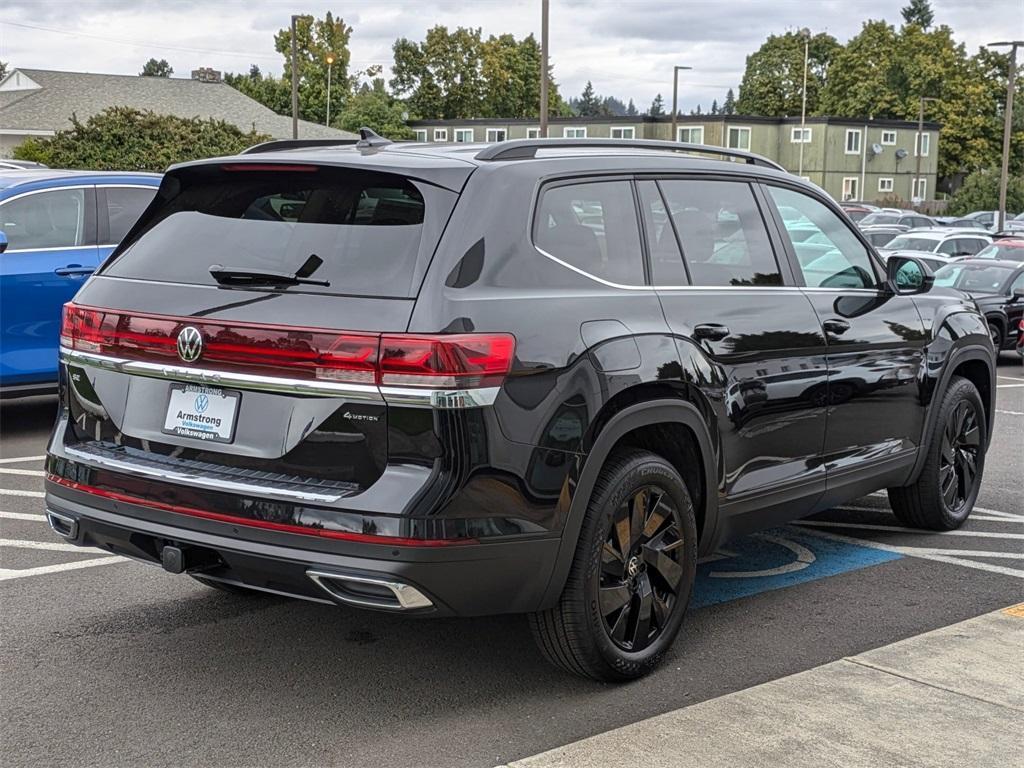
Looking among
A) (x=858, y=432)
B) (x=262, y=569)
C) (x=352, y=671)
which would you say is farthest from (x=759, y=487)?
(x=262, y=569)

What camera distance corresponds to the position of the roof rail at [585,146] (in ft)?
14.7

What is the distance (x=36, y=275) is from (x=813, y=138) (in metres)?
77.0

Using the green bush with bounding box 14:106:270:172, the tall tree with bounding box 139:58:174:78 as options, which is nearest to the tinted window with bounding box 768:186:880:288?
the green bush with bounding box 14:106:270:172

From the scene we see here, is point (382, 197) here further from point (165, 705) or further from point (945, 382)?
point (945, 382)

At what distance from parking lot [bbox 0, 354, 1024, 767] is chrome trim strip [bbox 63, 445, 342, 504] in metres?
0.78

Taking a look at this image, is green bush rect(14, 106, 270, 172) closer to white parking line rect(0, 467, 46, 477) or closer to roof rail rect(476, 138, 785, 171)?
white parking line rect(0, 467, 46, 477)

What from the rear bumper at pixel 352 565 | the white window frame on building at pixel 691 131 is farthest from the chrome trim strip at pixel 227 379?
the white window frame on building at pixel 691 131

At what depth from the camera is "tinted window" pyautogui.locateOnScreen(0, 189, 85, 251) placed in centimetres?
931

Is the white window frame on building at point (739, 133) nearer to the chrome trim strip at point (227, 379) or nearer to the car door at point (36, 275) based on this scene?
the car door at point (36, 275)

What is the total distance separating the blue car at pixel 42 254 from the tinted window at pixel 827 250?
199 inches

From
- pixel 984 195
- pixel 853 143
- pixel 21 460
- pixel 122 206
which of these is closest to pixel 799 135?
pixel 853 143

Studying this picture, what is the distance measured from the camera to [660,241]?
16.1ft

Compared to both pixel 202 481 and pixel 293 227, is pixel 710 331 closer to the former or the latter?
pixel 293 227

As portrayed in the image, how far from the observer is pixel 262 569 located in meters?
4.02
